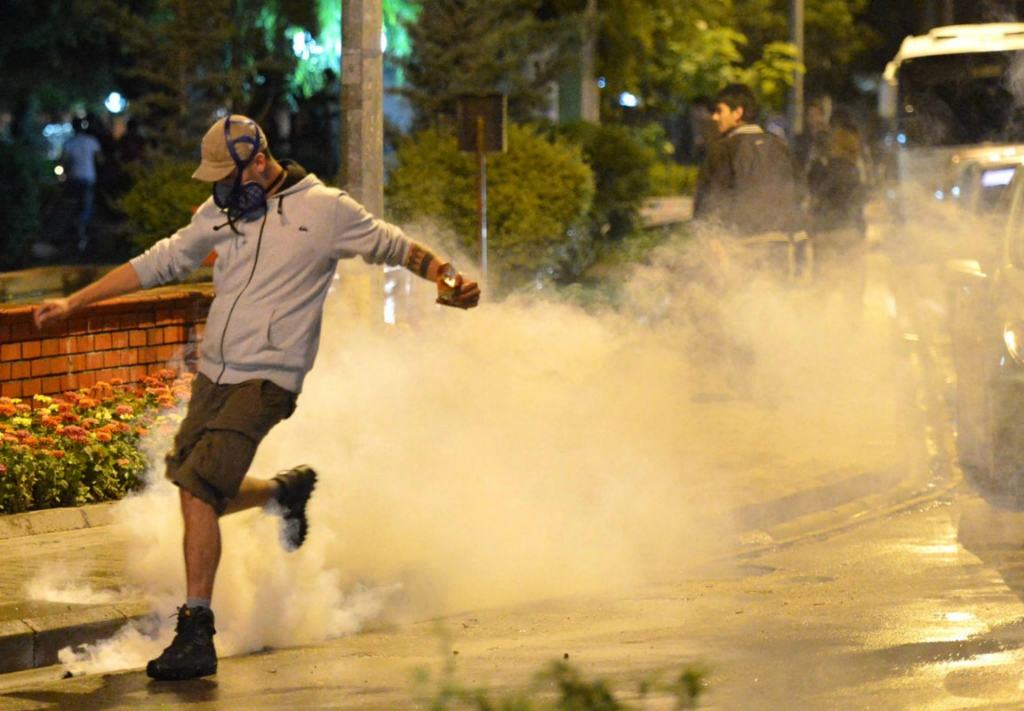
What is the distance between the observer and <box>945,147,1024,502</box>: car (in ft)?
25.5

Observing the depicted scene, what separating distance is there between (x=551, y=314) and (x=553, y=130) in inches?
332

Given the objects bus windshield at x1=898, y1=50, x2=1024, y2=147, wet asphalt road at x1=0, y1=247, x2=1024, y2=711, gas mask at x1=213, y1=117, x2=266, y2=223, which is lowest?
wet asphalt road at x1=0, y1=247, x2=1024, y2=711

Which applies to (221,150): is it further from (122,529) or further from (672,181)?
(672,181)

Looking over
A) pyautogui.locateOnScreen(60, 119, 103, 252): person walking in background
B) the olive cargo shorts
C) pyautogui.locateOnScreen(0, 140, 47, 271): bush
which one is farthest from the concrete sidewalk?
pyautogui.locateOnScreen(60, 119, 103, 252): person walking in background

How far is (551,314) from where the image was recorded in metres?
11.4

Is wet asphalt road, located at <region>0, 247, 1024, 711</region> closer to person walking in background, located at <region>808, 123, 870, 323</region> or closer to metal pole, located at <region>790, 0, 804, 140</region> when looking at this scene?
person walking in background, located at <region>808, 123, 870, 323</region>

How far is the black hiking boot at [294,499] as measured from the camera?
5.71 m

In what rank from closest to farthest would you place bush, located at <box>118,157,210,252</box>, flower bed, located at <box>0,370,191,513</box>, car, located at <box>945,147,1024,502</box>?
1. flower bed, located at <box>0,370,191,513</box>
2. car, located at <box>945,147,1024,502</box>
3. bush, located at <box>118,157,210,252</box>

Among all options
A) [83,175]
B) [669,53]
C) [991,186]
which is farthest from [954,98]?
[83,175]

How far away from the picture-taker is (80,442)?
24.6ft

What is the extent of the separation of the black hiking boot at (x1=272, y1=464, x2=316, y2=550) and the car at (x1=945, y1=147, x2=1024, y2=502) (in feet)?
11.7

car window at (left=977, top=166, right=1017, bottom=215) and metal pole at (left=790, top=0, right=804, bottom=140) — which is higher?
metal pole at (left=790, top=0, right=804, bottom=140)

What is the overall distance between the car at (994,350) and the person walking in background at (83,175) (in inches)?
600

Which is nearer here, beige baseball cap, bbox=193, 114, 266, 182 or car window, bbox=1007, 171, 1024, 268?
beige baseball cap, bbox=193, 114, 266, 182
